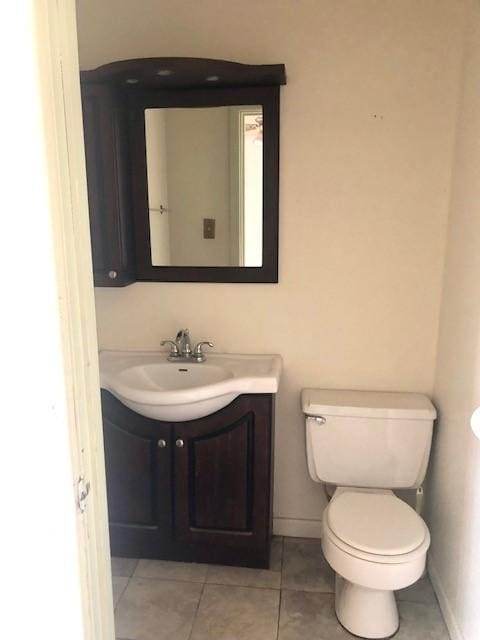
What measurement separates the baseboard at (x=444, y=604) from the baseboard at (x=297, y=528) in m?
0.49

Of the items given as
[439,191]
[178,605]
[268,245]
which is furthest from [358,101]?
[178,605]

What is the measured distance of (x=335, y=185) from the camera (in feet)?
6.82

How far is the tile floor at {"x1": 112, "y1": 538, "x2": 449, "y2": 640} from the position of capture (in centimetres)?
182

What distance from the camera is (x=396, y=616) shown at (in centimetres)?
183

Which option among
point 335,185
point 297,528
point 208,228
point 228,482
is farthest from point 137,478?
point 335,185

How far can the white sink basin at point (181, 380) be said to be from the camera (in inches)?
73.4

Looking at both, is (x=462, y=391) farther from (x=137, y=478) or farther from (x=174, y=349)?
(x=137, y=478)

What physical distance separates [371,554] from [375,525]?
0.48ft

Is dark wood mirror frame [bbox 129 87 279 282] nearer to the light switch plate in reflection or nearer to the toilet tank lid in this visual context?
the light switch plate in reflection

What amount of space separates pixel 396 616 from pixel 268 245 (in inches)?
57.4

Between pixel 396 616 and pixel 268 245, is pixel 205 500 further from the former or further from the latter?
pixel 268 245

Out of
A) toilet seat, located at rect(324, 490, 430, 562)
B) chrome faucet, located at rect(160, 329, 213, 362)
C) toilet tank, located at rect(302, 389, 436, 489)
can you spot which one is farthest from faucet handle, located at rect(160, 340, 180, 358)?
toilet seat, located at rect(324, 490, 430, 562)

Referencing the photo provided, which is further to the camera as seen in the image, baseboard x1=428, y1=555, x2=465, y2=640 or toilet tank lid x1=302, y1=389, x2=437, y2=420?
toilet tank lid x1=302, y1=389, x2=437, y2=420

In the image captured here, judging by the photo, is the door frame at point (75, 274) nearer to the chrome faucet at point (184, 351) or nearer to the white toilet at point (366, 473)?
the white toilet at point (366, 473)
